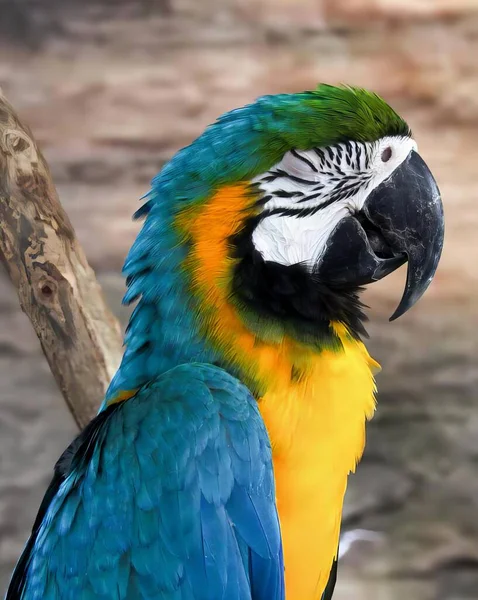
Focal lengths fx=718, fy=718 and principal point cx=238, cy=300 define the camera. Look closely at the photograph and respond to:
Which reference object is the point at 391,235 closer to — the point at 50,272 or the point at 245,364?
the point at 245,364

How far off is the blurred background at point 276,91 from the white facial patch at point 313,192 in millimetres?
1609

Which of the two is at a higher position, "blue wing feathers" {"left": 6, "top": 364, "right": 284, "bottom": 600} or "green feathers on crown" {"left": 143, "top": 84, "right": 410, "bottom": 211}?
"green feathers on crown" {"left": 143, "top": 84, "right": 410, "bottom": 211}

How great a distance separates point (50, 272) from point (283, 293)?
483 mm

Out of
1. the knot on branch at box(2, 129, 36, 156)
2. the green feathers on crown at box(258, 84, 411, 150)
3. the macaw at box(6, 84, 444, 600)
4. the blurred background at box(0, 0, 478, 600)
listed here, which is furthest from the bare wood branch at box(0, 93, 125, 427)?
the blurred background at box(0, 0, 478, 600)

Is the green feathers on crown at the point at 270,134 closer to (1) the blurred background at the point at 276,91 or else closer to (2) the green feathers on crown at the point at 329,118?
(2) the green feathers on crown at the point at 329,118

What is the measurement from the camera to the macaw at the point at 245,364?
100 cm

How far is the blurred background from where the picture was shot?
268 cm

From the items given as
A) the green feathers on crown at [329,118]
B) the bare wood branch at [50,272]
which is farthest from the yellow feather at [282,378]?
the bare wood branch at [50,272]

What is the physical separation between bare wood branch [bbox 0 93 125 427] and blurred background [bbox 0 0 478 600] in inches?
51.3

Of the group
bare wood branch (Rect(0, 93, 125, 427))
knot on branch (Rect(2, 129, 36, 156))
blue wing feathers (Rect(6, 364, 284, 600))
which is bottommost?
blue wing feathers (Rect(6, 364, 284, 600))

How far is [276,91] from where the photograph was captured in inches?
A: 110

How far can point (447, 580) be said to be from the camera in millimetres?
2660

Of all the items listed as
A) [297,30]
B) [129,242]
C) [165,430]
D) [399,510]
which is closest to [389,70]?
[297,30]

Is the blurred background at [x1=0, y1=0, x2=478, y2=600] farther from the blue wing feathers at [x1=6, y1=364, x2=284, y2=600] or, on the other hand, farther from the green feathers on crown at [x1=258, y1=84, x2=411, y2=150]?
the blue wing feathers at [x1=6, y1=364, x2=284, y2=600]
